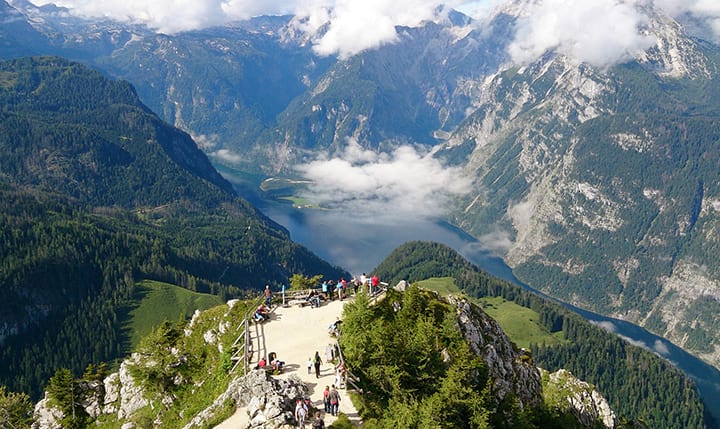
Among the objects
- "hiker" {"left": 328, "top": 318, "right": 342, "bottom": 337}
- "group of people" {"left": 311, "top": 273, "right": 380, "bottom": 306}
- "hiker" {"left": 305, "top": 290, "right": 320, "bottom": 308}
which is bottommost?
"hiker" {"left": 328, "top": 318, "right": 342, "bottom": 337}

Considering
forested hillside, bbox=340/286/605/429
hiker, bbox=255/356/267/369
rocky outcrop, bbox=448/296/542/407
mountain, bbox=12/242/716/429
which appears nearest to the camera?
forested hillside, bbox=340/286/605/429

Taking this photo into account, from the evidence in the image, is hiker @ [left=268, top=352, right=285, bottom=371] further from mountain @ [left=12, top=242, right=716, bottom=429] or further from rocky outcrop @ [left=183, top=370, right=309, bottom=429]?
rocky outcrop @ [left=183, top=370, right=309, bottom=429]

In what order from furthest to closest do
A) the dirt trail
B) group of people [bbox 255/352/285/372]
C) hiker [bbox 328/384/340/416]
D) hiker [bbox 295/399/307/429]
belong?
group of people [bbox 255/352/285/372] < the dirt trail < hiker [bbox 328/384/340/416] < hiker [bbox 295/399/307/429]

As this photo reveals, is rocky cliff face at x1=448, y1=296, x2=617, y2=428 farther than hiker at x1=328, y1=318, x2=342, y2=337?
Yes

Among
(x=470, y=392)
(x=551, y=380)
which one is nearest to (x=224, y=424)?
(x=470, y=392)

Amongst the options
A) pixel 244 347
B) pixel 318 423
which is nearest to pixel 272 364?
pixel 244 347

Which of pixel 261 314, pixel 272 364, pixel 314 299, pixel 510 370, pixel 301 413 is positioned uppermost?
pixel 314 299

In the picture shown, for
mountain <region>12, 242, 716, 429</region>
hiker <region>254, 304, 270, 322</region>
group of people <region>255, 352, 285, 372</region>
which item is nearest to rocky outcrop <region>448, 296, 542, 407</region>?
mountain <region>12, 242, 716, 429</region>

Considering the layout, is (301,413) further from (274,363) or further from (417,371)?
(417,371)
